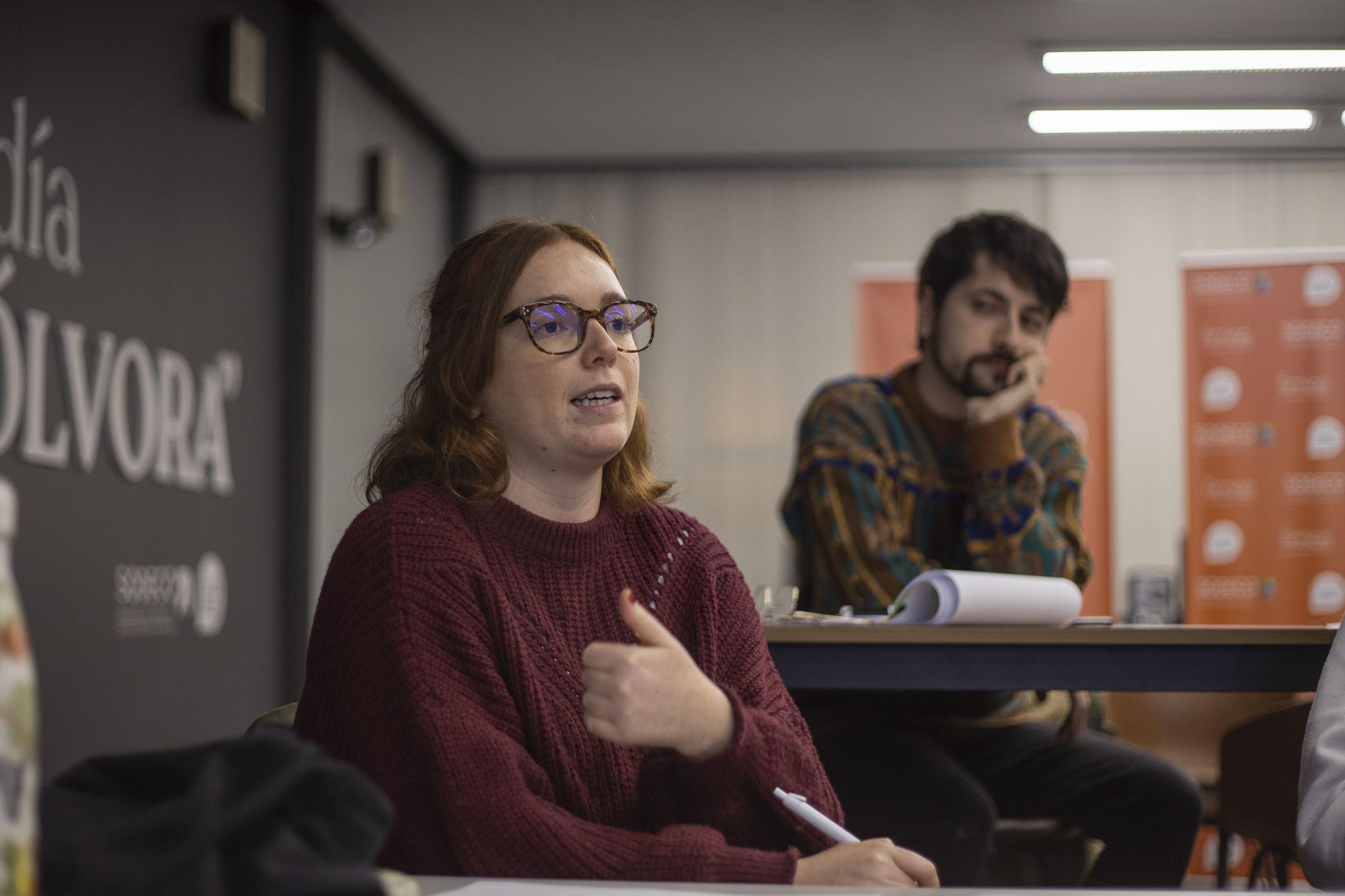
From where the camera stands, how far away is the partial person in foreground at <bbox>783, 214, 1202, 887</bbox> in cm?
221

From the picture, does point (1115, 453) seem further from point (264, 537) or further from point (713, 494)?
point (264, 537)

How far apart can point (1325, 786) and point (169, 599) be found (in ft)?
10.8

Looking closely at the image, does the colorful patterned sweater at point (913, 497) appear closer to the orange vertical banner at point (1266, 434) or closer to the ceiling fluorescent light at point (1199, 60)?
the ceiling fluorescent light at point (1199, 60)

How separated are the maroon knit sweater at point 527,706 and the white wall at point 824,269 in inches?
184

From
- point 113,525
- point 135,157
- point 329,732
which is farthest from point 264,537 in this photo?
point 329,732

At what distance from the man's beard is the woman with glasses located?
113 centimetres

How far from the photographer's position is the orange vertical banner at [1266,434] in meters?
5.55

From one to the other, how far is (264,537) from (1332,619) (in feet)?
14.4

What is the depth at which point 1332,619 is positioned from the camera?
5480mm

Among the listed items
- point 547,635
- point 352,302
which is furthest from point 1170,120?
point 547,635

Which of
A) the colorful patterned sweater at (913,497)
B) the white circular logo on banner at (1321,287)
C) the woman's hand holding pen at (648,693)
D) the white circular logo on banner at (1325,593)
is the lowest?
the white circular logo on banner at (1325,593)

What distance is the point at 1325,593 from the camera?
5.57 meters

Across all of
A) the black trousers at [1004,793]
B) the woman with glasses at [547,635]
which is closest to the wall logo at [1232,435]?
the black trousers at [1004,793]

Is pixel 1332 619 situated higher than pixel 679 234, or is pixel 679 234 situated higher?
pixel 679 234
